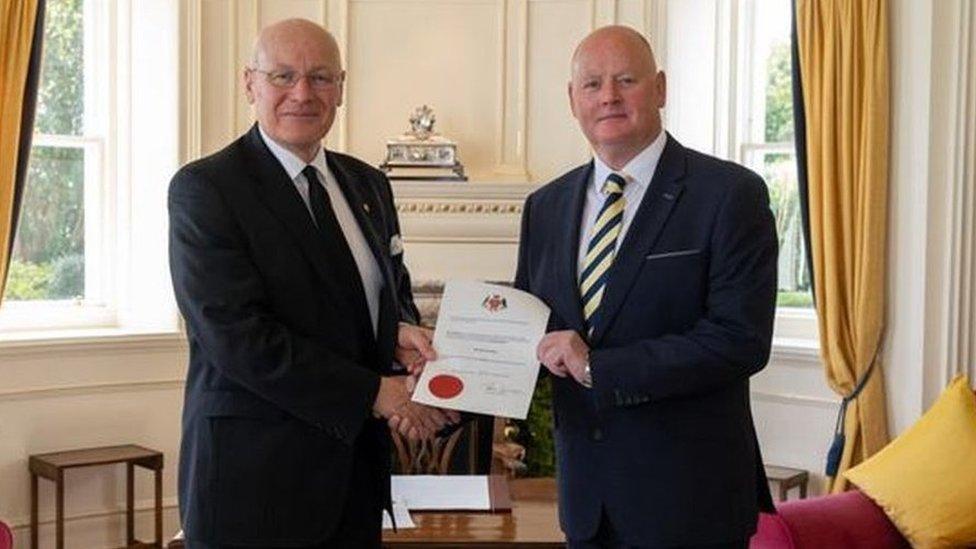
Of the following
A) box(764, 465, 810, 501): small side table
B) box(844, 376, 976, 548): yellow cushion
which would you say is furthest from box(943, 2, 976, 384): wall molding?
box(764, 465, 810, 501): small side table

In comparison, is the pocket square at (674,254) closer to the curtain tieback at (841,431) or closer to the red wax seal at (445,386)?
the red wax seal at (445,386)

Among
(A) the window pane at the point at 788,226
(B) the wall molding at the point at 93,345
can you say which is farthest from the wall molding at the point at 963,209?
(B) the wall molding at the point at 93,345

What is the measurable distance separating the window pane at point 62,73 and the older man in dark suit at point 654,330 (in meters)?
3.67

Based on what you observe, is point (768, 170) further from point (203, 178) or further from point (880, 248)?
point (203, 178)

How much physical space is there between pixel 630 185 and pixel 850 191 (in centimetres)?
256

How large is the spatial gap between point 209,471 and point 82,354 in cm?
316

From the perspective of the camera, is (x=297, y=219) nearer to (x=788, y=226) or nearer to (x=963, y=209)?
(x=963, y=209)

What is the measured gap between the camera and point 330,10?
525 centimetres

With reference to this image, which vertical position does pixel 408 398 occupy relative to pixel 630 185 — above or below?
below

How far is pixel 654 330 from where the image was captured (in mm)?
2029

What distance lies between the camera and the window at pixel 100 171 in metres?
5.09

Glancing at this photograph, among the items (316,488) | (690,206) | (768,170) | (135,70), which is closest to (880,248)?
(768,170)

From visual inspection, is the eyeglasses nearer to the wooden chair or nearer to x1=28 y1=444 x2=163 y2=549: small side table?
the wooden chair

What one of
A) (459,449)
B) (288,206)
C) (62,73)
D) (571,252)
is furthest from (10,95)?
(571,252)
